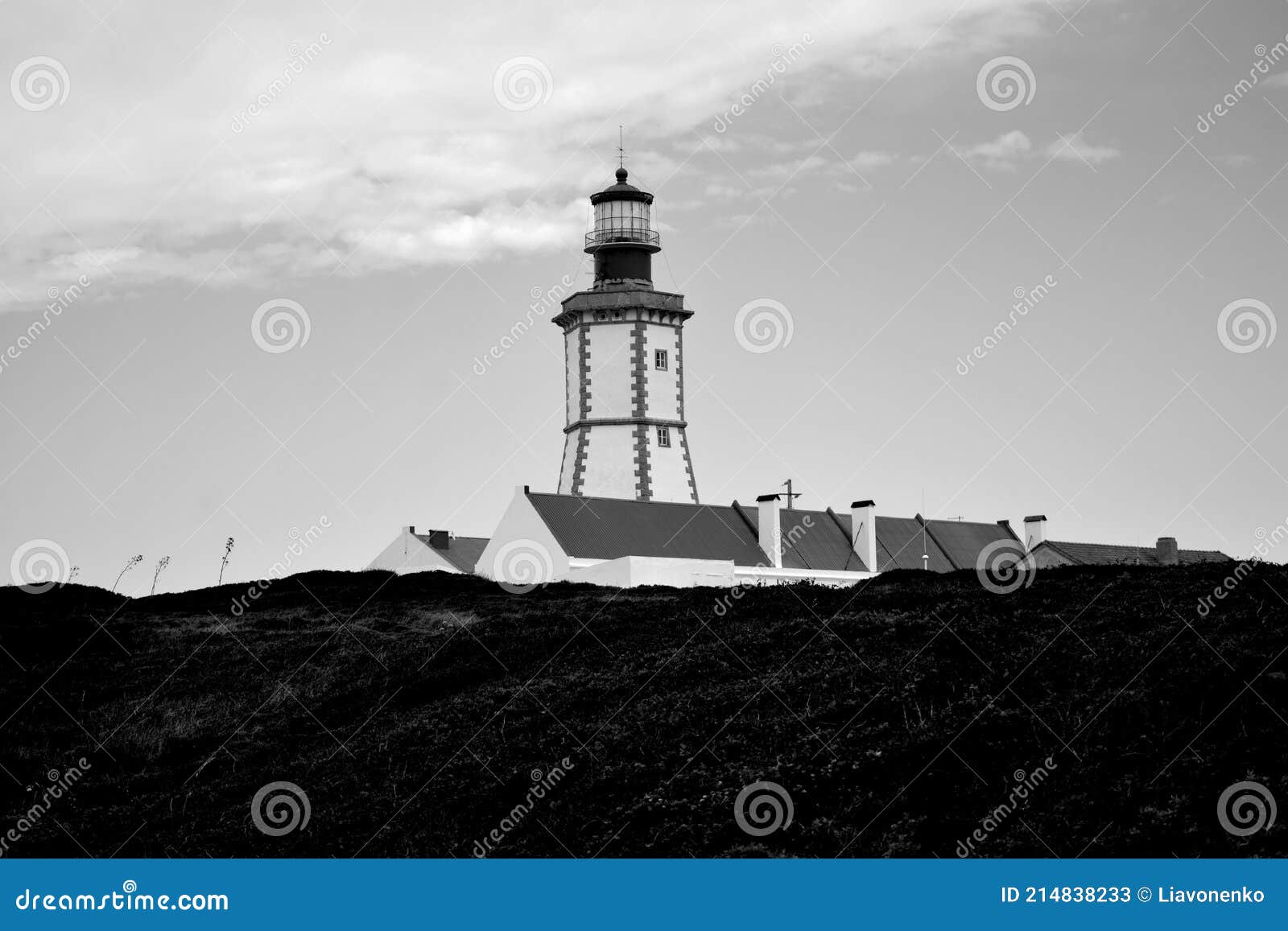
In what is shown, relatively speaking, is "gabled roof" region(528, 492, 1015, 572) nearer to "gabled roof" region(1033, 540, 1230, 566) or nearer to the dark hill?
"gabled roof" region(1033, 540, 1230, 566)

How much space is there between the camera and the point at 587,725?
749 inches

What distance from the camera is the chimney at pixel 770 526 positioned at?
157ft

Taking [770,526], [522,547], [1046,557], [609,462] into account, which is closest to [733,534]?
[770,526]

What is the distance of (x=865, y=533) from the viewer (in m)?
51.3

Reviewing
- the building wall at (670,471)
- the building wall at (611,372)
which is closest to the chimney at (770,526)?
the building wall at (670,471)

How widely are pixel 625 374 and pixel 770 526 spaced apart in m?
6.99

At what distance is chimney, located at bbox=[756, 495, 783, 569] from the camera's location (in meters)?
47.9

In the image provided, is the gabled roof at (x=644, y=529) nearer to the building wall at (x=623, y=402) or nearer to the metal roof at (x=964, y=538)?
the building wall at (x=623, y=402)

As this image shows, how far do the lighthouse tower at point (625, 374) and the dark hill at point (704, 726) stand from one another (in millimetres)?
21619

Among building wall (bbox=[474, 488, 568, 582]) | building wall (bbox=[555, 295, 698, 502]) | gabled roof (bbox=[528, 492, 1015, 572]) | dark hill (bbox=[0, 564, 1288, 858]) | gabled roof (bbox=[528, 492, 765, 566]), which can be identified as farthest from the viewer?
building wall (bbox=[555, 295, 698, 502])

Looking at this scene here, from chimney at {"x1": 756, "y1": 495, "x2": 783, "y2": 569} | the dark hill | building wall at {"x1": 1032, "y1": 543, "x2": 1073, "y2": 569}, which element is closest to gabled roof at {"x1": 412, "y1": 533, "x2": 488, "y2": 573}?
chimney at {"x1": 756, "y1": 495, "x2": 783, "y2": 569}

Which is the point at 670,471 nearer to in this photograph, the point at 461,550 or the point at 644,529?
the point at 644,529

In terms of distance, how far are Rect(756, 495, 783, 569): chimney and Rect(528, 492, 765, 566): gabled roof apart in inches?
13.8
